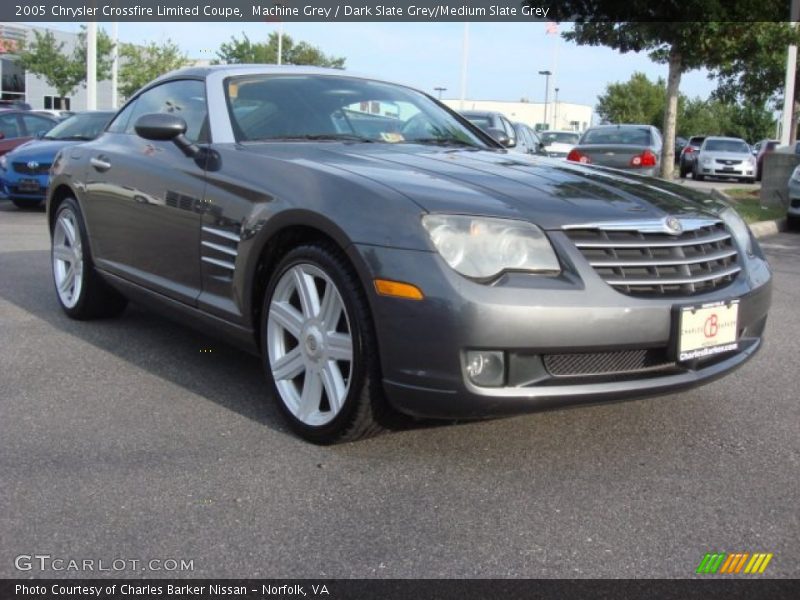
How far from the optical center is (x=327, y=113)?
171 inches

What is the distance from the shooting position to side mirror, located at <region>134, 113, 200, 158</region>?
408 centimetres

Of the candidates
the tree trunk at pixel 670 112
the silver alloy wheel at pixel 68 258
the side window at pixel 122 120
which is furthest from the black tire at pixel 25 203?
the tree trunk at pixel 670 112

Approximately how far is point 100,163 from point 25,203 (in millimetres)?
9286

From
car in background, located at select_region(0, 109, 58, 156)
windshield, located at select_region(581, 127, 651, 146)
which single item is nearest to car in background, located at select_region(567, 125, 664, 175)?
windshield, located at select_region(581, 127, 651, 146)

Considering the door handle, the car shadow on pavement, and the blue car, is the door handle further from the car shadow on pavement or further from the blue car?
the blue car

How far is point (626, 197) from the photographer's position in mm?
3443

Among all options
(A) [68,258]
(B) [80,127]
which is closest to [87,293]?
(A) [68,258]

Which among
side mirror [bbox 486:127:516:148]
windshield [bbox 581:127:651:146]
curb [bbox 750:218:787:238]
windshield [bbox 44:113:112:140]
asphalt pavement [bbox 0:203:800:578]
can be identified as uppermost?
windshield [bbox 581:127:651:146]

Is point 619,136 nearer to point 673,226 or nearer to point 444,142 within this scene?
point 444,142

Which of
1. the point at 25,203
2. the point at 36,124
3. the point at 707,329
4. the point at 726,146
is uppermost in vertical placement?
the point at 726,146

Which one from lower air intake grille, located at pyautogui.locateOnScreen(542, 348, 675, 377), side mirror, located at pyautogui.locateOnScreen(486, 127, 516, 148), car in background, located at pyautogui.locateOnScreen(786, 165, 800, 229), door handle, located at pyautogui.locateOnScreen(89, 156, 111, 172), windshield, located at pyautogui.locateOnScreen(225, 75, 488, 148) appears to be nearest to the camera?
lower air intake grille, located at pyautogui.locateOnScreen(542, 348, 675, 377)

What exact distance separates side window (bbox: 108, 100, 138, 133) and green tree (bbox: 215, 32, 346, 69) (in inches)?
1626

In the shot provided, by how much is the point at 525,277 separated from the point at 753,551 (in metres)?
1.07

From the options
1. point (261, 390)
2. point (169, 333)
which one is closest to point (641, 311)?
Result: point (261, 390)
